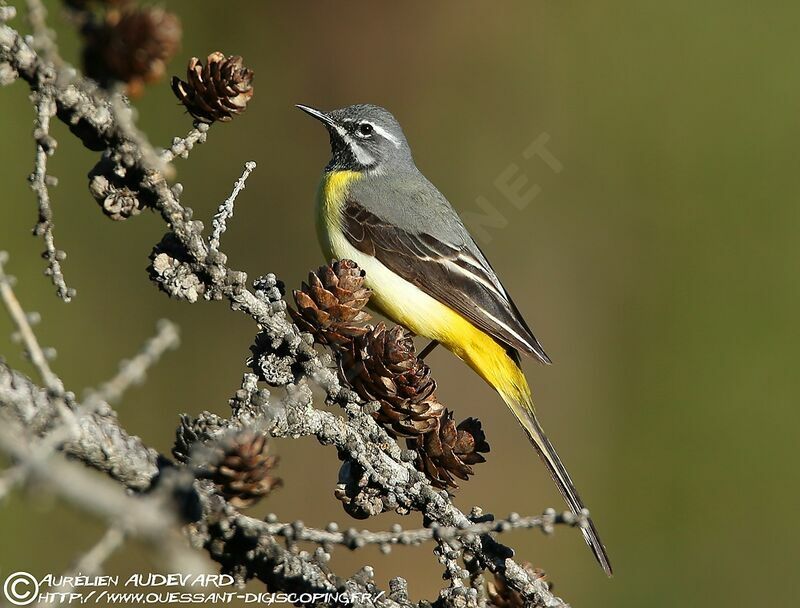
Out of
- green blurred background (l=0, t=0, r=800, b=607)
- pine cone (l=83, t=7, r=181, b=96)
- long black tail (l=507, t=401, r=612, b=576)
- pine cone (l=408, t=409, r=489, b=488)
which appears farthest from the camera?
green blurred background (l=0, t=0, r=800, b=607)

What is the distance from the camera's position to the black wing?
13.0ft

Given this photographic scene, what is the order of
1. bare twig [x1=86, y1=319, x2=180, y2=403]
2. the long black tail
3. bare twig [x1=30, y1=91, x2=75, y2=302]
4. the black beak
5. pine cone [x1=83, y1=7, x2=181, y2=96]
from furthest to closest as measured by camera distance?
the black beak
the long black tail
bare twig [x1=30, y1=91, x2=75, y2=302]
pine cone [x1=83, y1=7, x2=181, y2=96]
bare twig [x1=86, y1=319, x2=180, y2=403]

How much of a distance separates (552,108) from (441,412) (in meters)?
3.89

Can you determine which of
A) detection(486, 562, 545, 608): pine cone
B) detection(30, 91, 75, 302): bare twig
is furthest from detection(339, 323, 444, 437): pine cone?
detection(30, 91, 75, 302): bare twig

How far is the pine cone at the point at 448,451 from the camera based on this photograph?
2305mm

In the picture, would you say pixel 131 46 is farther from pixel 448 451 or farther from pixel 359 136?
pixel 359 136

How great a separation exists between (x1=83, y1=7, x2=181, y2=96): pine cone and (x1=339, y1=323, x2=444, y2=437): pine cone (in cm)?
117

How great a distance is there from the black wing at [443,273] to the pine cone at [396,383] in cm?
155

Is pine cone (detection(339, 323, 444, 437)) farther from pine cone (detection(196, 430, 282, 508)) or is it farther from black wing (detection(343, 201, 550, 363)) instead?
black wing (detection(343, 201, 550, 363))

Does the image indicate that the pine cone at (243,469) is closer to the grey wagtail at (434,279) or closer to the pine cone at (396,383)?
the pine cone at (396,383)

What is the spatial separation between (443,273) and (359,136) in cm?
113

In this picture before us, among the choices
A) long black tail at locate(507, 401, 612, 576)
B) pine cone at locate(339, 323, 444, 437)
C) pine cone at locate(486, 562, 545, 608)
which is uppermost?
pine cone at locate(339, 323, 444, 437)

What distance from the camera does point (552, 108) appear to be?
5.82 meters

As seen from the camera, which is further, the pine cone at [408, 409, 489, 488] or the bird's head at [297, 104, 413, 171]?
the bird's head at [297, 104, 413, 171]
